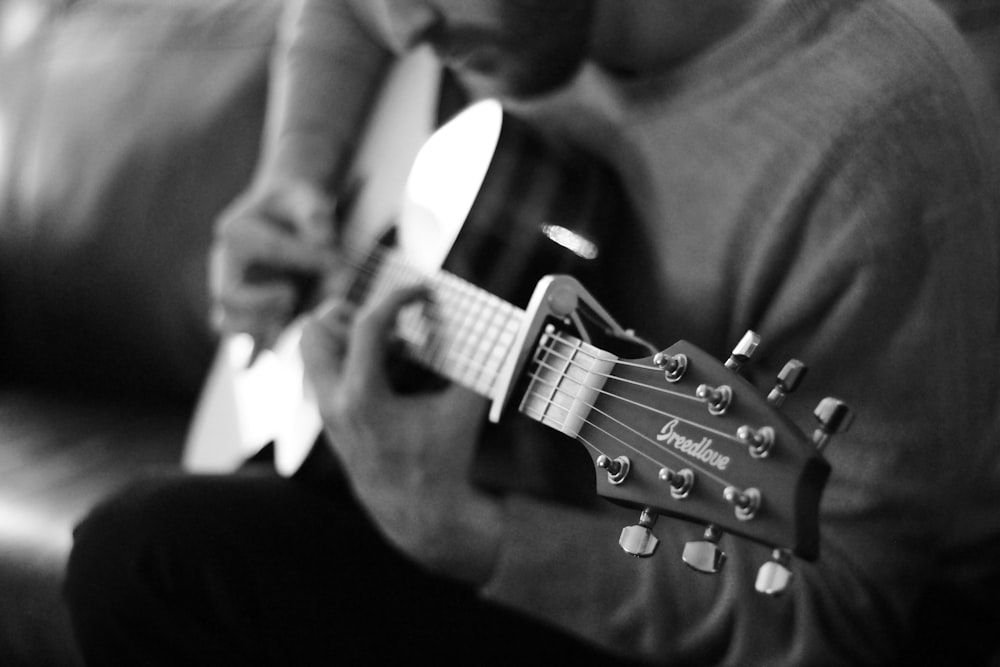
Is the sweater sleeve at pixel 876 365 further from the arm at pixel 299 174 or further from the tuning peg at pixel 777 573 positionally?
the arm at pixel 299 174

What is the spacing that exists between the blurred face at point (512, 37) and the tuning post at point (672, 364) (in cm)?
24

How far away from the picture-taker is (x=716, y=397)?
1.18 ft

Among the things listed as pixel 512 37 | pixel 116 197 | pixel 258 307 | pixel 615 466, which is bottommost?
pixel 116 197

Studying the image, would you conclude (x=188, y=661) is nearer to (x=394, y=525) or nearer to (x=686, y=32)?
(x=394, y=525)

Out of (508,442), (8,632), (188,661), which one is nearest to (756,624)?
(508,442)

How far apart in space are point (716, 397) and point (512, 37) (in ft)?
0.93

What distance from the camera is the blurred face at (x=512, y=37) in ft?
1.70

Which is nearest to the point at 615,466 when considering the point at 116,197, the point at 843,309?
the point at 843,309

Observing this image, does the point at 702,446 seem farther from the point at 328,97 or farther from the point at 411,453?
the point at 328,97

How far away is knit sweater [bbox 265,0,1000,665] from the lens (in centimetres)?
39

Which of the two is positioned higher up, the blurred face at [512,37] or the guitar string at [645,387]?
the blurred face at [512,37]

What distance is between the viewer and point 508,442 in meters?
0.53

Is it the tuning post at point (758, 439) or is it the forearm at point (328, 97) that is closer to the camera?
the tuning post at point (758, 439)

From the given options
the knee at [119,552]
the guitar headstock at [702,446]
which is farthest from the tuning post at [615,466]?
the knee at [119,552]
